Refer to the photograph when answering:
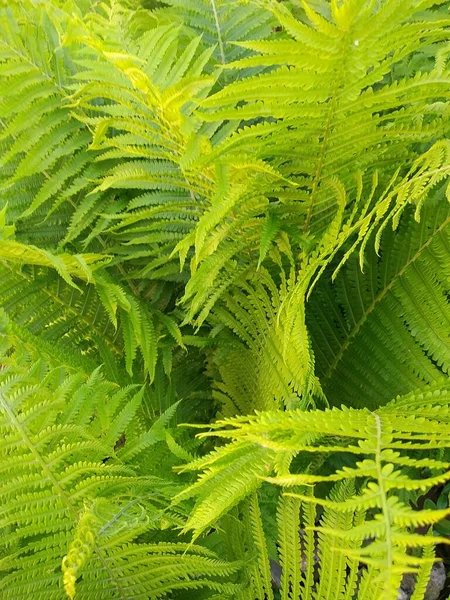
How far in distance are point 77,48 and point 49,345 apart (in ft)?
2.03

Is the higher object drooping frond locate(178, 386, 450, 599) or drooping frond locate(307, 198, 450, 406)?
drooping frond locate(307, 198, 450, 406)

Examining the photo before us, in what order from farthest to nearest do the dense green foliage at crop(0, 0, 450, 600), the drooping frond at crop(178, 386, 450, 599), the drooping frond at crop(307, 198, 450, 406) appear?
1. the drooping frond at crop(307, 198, 450, 406)
2. the dense green foliage at crop(0, 0, 450, 600)
3. the drooping frond at crop(178, 386, 450, 599)

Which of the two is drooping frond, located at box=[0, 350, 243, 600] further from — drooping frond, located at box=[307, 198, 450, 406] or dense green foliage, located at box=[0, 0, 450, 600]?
drooping frond, located at box=[307, 198, 450, 406]

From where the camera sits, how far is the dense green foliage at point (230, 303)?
0.61 metres

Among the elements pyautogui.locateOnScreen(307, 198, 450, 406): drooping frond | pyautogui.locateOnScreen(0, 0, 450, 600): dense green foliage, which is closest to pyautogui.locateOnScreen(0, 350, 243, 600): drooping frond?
pyautogui.locateOnScreen(0, 0, 450, 600): dense green foliage

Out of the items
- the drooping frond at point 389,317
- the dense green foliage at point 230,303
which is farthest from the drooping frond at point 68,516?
the drooping frond at point 389,317

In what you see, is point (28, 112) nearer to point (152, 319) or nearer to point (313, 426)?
point (152, 319)

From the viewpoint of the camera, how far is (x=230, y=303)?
1034 millimetres

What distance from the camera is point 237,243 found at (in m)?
0.92

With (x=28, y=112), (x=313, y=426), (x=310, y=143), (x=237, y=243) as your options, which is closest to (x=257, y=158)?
(x=310, y=143)

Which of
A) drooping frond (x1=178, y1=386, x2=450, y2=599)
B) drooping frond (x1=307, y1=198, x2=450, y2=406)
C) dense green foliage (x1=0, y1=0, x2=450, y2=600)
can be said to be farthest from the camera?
drooping frond (x1=307, y1=198, x2=450, y2=406)

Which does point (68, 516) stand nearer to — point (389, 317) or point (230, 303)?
point (230, 303)

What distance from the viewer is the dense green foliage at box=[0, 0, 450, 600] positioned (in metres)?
0.61

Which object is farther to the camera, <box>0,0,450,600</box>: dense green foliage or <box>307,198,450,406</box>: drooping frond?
<box>307,198,450,406</box>: drooping frond
